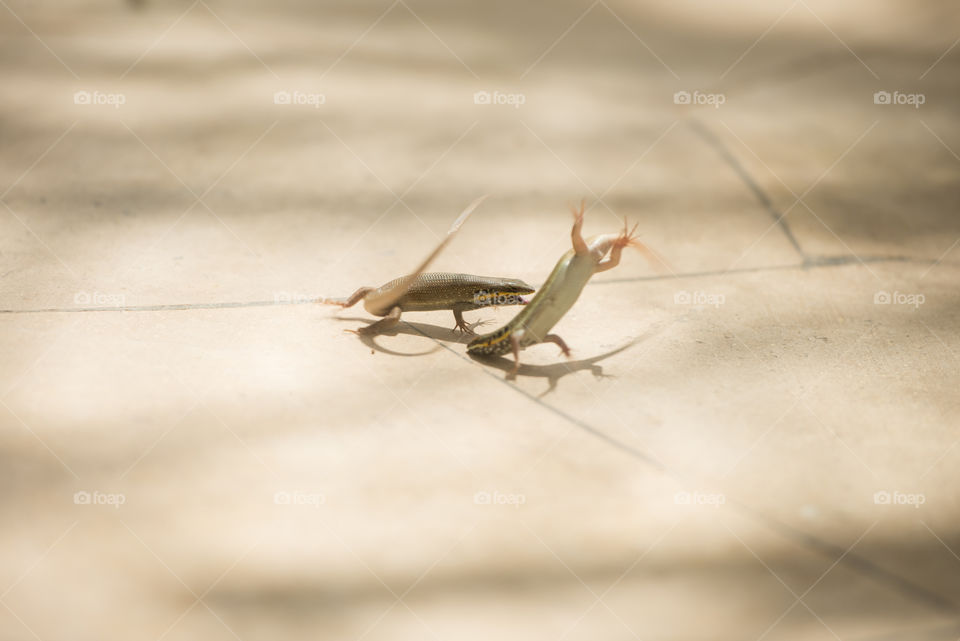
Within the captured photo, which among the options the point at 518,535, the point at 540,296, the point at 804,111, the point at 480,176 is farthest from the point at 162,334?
the point at 804,111

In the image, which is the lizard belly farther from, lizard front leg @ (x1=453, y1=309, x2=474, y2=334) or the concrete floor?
lizard front leg @ (x1=453, y1=309, x2=474, y2=334)

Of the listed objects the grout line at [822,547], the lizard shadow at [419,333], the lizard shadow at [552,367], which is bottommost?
the grout line at [822,547]

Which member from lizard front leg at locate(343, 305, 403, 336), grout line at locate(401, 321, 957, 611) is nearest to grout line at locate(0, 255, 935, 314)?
lizard front leg at locate(343, 305, 403, 336)

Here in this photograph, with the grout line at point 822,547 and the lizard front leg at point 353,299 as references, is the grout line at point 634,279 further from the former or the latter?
the grout line at point 822,547

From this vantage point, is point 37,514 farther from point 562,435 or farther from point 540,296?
point 540,296

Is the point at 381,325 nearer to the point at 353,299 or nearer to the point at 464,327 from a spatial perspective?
the point at 353,299

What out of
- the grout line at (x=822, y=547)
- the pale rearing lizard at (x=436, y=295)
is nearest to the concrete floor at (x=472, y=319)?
the grout line at (x=822, y=547)
